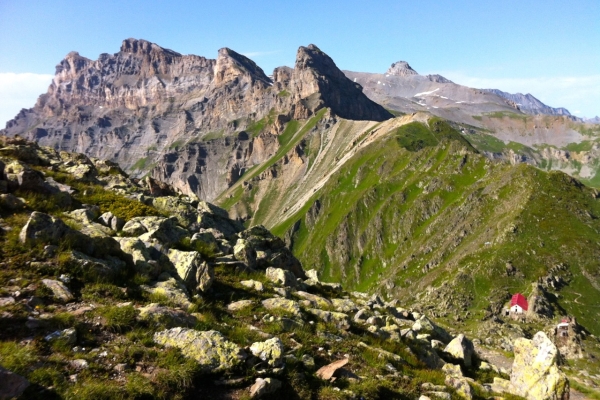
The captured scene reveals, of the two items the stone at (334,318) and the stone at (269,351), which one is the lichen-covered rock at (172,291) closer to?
the stone at (269,351)

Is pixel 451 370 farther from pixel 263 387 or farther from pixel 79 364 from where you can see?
pixel 79 364

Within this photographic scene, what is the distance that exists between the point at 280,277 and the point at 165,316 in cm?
1000

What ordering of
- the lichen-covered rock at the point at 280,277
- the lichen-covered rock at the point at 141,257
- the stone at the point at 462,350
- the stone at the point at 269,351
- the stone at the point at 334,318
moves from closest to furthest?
the stone at the point at 269,351
the lichen-covered rock at the point at 141,257
the stone at the point at 334,318
the stone at the point at 462,350
the lichen-covered rock at the point at 280,277

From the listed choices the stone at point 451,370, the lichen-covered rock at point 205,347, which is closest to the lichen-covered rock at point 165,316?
the lichen-covered rock at point 205,347

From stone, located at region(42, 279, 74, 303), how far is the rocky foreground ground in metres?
0.03

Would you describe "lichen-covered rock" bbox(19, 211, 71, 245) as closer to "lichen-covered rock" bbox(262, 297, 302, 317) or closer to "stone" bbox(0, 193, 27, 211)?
"stone" bbox(0, 193, 27, 211)

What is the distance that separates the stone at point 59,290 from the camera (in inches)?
441

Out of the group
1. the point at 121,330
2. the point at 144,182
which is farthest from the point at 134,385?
the point at 144,182

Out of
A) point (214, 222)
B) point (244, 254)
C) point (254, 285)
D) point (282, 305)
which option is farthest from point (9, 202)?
point (214, 222)

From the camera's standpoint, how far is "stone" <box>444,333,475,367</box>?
59.9ft

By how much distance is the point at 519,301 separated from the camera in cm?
11144

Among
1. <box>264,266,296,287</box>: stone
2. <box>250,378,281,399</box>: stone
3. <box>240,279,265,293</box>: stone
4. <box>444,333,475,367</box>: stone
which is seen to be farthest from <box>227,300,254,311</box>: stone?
<box>444,333,475,367</box>: stone

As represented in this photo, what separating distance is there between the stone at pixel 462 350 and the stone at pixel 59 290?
55.5 ft

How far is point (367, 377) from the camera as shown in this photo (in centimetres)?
1188
